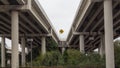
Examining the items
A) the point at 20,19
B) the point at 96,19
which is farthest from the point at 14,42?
the point at 96,19

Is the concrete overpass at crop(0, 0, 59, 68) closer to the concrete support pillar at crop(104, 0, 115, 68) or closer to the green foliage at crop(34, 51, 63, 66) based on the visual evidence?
the green foliage at crop(34, 51, 63, 66)

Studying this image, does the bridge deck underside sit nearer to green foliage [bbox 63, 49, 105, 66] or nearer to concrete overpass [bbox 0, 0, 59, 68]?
green foliage [bbox 63, 49, 105, 66]

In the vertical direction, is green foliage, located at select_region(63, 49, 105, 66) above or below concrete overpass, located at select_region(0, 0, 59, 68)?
below

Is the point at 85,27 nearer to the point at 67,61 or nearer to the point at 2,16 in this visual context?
the point at 67,61

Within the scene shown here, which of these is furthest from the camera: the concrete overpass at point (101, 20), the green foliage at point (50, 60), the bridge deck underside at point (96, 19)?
the green foliage at point (50, 60)

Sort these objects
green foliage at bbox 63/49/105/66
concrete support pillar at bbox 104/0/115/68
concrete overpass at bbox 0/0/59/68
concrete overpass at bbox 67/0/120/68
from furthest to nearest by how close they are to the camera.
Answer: green foliage at bbox 63/49/105/66
concrete overpass at bbox 0/0/59/68
concrete overpass at bbox 67/0/120/68
concrete support pillar at bbox 104/0/115/68

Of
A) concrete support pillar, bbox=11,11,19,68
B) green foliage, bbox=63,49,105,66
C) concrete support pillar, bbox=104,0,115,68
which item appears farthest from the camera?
green foliage, bbox=63,49,105,66

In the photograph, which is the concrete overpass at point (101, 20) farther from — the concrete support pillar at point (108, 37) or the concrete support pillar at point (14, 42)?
the concrete support pillar at point (14, 42)

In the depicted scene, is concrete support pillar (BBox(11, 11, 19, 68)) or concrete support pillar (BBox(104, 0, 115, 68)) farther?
concrete support pillar (BBox(11, 11, 19, 68))

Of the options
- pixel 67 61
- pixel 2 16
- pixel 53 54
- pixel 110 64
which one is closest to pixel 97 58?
pixel 67 61

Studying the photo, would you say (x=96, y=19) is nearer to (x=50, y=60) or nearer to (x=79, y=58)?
(x=79, y=58)

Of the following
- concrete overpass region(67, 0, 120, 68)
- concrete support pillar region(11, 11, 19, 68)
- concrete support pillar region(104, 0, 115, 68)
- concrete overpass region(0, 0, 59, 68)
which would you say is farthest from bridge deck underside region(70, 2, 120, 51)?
concrete support pillar region(11, 11, 19, 68)

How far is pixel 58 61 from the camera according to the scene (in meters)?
67.4

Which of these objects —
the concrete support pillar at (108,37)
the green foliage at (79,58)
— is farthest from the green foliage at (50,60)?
the concrete support pillar at (108,37)
